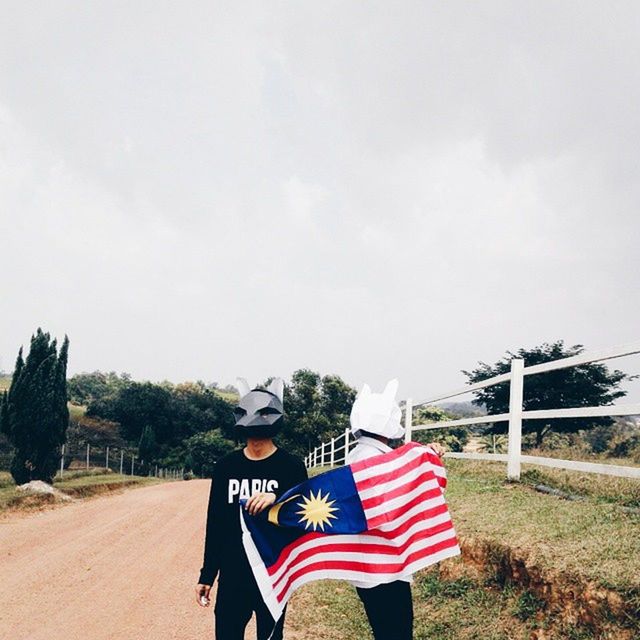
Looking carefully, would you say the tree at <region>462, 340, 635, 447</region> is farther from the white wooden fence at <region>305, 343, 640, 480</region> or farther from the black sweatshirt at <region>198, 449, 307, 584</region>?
the black sweatshirt at <region>198, 449, 307, 584</region>

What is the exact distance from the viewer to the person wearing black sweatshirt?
3.26 m

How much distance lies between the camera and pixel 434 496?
A: 3.42 metres

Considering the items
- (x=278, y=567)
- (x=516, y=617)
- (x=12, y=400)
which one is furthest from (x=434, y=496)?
(x=12, y=400)

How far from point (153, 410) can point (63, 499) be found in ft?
147

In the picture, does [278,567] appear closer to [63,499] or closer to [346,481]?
[346,481]

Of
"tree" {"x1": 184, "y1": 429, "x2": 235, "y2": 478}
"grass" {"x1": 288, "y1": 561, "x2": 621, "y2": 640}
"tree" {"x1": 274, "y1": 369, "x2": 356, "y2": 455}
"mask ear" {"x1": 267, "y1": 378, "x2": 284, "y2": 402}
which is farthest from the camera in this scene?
"tree" {"x1": 184, "y1": 429, "x2": 235, "y2": 478}

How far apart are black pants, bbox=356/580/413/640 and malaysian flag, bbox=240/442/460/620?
10 cm

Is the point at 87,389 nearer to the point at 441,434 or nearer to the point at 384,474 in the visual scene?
the point at 441,434

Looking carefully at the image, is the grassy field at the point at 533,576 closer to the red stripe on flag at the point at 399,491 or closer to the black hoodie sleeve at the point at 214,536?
the red stripe on flag at the point at 399,491

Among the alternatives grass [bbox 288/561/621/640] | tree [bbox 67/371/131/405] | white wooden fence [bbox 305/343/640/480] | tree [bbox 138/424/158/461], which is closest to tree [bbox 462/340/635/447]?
white wooden fence [bbox 305/343/640/480]

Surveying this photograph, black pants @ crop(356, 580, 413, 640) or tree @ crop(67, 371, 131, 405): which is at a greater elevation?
tree @ crop(67, 371, 131, 405)

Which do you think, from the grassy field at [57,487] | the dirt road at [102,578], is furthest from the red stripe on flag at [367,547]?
the grassy field at [57,487]

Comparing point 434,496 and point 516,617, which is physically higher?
point 434,496

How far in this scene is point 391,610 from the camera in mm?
3172
